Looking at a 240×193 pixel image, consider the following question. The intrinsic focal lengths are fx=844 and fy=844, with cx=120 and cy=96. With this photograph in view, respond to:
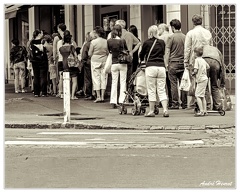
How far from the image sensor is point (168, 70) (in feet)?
49.0

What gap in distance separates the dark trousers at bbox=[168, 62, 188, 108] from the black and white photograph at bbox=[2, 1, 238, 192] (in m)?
0.02

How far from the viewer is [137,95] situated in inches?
555

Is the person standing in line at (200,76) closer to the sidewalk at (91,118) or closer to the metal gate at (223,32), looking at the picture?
the sidewalk at (91,118)

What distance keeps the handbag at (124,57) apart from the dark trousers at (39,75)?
274 centimetres

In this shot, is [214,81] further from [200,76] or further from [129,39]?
[129,39]

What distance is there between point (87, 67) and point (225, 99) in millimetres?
3818

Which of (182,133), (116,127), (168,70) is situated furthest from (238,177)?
(168,70)

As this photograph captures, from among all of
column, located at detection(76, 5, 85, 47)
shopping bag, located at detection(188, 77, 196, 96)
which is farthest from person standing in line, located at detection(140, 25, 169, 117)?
column, located at detection(76, 5, 85, 47)

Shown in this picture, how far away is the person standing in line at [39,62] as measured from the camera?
1692cm

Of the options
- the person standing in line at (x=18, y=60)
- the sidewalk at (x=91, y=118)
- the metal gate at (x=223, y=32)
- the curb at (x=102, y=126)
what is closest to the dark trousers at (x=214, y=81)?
the sidewalk at (x=91, y=118)

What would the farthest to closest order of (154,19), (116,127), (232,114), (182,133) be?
(154,19)
(232,114)
(116,127)
(182,133)

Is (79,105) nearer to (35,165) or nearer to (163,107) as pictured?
(163,107)

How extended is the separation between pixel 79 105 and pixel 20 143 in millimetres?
5469

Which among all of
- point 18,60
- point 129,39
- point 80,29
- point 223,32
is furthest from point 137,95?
point 80,29
